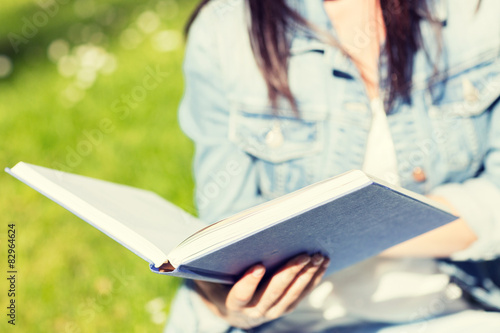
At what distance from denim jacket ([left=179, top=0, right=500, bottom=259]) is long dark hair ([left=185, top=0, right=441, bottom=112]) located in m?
0.02

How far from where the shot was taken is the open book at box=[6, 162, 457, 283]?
79 cm

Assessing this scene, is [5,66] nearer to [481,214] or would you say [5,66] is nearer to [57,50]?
[57,50]

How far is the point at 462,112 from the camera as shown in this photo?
4.09 ft

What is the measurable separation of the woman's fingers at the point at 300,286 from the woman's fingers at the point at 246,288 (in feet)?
0.20

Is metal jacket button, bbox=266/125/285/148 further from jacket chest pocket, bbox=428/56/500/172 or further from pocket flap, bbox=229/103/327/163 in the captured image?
jacket chest pocket, bbox=428/56/500/172

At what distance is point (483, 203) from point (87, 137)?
1.87 m

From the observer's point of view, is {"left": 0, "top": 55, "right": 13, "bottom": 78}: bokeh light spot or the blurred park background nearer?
the blurred park background

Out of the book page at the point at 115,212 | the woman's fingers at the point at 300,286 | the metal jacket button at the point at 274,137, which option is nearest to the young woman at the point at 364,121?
the metal jacket button at the point at 274,137

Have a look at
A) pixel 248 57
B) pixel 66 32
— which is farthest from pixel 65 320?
pixel 66 32

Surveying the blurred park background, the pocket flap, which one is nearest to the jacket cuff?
the pocket flap

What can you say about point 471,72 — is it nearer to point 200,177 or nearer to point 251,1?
point 251,1

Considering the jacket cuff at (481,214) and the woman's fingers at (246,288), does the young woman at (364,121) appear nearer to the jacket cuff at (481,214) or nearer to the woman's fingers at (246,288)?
the jacket cuff at (481,214)

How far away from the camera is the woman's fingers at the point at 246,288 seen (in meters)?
0.97

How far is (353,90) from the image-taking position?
4.15 ft
